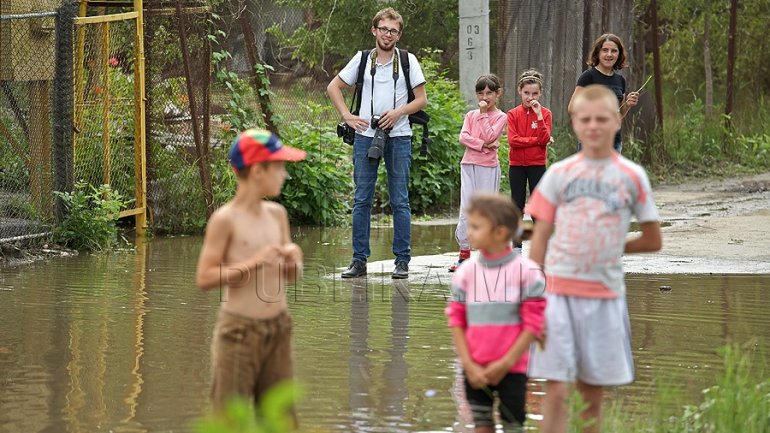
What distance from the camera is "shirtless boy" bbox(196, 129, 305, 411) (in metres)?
4.42

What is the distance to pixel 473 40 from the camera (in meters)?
14.8

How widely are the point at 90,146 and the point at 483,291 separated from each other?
8036 millimetres

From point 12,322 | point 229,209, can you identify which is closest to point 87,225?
point 12,322

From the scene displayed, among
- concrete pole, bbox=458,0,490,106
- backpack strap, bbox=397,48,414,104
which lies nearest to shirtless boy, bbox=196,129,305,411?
backpack strap, bbox=397,48,414,104

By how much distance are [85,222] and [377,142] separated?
9.99ft

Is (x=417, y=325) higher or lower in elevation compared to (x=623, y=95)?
lower

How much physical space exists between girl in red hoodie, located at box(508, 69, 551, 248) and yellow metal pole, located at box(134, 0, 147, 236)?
3702mm

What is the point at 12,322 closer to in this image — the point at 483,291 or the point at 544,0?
the point at 483,291

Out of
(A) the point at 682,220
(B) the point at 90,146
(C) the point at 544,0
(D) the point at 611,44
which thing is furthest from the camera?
(C) the point at 544,0

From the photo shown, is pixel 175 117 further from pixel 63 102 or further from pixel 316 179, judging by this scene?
pixel 63 102

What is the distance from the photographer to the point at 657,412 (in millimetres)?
5215

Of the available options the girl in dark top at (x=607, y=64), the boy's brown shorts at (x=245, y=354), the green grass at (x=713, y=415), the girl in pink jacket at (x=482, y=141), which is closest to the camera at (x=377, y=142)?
the girl in pink jacket at (x=482, y=141)

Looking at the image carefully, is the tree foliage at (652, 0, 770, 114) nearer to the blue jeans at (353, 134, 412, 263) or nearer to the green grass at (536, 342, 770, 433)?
the blue jeans at (353, 134, 412, 263)

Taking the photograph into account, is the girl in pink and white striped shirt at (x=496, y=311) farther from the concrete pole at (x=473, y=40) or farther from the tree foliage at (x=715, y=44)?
the tree foliage at (x=715, y=44)
